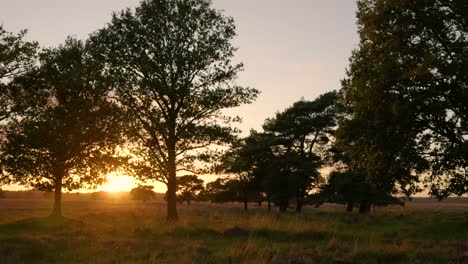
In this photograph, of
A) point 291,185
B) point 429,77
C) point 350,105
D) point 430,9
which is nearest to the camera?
point 429,77

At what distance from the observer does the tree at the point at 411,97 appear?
25734 millimetres

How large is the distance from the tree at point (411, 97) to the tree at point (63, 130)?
20441 mm

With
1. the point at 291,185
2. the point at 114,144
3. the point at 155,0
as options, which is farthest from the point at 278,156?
the point at 155,0

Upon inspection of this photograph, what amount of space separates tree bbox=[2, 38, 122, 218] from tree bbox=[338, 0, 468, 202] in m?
20.4

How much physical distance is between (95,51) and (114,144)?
29.1ft

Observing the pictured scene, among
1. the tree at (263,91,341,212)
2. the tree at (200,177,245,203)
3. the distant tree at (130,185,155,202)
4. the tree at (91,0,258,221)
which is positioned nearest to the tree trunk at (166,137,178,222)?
the tree at (91,0,258,221)

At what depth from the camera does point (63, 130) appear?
39.8m

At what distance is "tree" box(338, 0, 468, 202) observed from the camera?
25734mm

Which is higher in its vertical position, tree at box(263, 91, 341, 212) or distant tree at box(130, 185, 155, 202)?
tree at box(263, 91, 341, 212)

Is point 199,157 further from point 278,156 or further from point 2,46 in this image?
point 278,156

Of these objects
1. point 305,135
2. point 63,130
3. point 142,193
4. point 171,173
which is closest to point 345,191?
point 305,135

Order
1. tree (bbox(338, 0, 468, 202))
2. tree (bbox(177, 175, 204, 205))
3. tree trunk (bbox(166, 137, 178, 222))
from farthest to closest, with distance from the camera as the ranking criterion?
tree (bbox(177, 175, 204, 205)), tree trunk (bbox(166, 137, 178, 222)), tree (bbox(338, 0, 468, 202))

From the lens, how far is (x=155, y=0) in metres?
35.4

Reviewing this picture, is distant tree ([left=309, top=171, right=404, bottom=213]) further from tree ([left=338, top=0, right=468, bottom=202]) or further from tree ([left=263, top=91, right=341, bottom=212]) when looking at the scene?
tree ([left=338, top=0, right=468, bottom=202])
